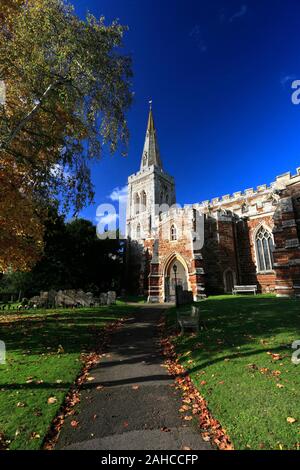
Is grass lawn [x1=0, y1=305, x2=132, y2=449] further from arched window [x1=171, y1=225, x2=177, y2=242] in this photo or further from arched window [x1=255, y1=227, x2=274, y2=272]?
arched window [x1=255, y1=227, x2=274, y2=272]

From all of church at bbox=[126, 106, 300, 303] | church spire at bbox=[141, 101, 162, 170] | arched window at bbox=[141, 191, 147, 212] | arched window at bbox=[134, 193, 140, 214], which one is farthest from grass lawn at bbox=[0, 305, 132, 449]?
church spire at bbox=[141, 101, 162, 170]

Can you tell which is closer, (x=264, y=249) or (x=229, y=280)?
(x=229, y=280)

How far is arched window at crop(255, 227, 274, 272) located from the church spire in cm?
2942

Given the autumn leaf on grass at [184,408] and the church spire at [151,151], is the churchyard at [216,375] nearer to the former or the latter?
the autumn leaf on grass at [184,408]

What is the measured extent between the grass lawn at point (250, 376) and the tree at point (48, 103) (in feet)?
26.1

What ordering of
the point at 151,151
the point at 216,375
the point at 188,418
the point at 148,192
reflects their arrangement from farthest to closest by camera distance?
the point at 151,151 → the point at 148,192 → the point at 216,375 → the point at 188,418

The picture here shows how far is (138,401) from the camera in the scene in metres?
4.75

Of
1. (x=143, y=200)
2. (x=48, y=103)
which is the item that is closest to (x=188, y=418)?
(x=48, y=103)

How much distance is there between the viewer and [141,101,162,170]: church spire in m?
49.9

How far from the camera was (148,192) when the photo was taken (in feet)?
153

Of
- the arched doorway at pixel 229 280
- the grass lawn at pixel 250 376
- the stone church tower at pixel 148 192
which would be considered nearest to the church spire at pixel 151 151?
the stone church tower at pixel 148 192

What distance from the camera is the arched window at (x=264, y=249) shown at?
23594mm

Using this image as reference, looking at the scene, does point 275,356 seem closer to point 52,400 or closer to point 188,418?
point 188,418

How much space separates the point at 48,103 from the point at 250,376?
1099 centimetres
